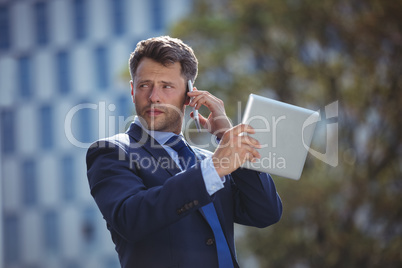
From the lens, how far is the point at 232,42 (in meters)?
11.4

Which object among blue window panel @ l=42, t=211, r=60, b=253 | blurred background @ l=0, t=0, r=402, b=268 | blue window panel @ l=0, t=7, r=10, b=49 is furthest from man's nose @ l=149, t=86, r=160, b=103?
blue window panel @ l=0, t=7, r=10, b=49

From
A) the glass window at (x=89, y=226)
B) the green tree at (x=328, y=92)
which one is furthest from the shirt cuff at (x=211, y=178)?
the glass window at (x=89, y=226)

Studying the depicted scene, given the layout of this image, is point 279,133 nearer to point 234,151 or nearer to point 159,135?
point 234,151

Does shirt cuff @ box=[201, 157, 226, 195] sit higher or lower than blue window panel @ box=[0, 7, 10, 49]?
lower

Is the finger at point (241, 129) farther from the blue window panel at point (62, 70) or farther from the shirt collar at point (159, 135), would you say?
the blue window panel at point (62, 70)

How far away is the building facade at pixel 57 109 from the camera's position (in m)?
28.8

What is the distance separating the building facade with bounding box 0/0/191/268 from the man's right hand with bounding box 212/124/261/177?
86.3 ft

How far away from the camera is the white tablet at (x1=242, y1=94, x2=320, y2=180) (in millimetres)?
1988

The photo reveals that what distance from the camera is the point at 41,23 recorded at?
31.3 metres

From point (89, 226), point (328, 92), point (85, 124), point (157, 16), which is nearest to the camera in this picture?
point (328, 92)

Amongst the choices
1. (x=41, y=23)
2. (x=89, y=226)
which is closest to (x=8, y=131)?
(x=41, y=23)

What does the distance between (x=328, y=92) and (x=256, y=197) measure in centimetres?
909

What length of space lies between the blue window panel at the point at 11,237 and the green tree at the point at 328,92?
22404mm

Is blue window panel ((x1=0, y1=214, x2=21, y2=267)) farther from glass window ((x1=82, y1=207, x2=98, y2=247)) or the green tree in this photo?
the green tree
